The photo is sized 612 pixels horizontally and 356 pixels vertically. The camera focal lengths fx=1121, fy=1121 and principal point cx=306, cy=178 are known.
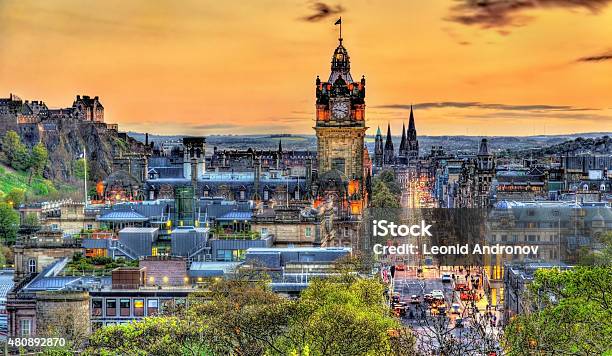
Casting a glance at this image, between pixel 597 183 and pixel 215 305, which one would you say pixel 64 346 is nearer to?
pixel 215 305

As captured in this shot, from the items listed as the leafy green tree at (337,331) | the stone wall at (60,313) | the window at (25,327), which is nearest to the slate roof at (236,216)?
the stone wall at (60,313)

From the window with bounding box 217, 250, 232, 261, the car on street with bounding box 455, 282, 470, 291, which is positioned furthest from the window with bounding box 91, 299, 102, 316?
the car on street with bounding box 455, 282, 470, 291

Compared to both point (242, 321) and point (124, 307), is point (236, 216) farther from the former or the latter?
point (242, 321)

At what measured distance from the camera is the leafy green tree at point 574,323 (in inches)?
1783

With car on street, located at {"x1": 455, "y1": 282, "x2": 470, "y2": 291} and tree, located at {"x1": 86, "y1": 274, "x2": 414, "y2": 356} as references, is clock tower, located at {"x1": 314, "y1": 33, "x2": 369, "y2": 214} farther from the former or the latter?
tree, located at {"x1": 86, "y1": 274, "x2": 414, "y2": 356}

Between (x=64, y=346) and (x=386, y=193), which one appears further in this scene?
(x=386, y=193)

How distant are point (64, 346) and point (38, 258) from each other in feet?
78.5

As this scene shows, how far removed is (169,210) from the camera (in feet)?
313

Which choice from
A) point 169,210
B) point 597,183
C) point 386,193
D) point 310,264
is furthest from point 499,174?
point 310,264

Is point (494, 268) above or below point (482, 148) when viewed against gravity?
below

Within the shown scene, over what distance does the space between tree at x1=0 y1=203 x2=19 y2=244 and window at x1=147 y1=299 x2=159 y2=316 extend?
3005 inches

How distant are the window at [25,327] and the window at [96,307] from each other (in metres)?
3.43

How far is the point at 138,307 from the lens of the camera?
2490 inches

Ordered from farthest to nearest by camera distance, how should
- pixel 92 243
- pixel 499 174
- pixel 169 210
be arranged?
1. pixel 499 174
2. pixel 169 210
3. pixel 92 243
